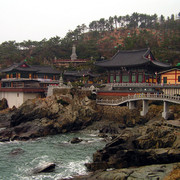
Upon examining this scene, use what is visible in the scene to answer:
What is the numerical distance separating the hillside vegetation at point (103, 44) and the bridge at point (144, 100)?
39.7m

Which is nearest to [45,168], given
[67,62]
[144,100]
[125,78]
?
[144,100]

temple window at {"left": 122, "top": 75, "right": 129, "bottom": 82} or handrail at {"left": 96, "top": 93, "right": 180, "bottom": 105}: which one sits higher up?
temple window at {"left": 122, "top": 75, "right": 129, "bottom": 82}

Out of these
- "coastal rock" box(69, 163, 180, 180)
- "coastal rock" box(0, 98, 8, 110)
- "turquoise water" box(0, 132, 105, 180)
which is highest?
"coastal rock" box(0, 98, 8, 110)

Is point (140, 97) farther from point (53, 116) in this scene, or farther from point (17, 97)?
point (17, 97)

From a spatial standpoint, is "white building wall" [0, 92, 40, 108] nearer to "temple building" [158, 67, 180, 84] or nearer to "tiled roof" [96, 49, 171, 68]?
"tiled roof" [96, 49, 171, 68]

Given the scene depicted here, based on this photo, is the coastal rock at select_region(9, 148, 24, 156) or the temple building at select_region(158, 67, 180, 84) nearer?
the coastal rock at select_region(9, 148, 24, 156)

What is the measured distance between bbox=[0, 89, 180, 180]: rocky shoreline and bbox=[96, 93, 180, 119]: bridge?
1235mm

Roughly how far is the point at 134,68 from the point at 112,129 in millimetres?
22255

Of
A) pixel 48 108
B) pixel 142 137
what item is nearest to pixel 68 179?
pixel 142 137

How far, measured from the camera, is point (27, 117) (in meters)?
46.2

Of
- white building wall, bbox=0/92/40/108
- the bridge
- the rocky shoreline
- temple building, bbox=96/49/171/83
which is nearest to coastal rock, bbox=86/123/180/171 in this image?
the rocky shoreline

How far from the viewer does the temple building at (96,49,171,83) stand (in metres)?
58.0

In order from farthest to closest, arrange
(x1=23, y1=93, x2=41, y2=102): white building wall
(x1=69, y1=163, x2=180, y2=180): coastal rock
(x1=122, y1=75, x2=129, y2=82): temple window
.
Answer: (x1=122, y1=75, x2=129, y2=82): temple window < (x1=23, y1=93, x2=41, y2=102): white building wall < (x1=69, y1=163, x2=180, y2=180): coastal rock

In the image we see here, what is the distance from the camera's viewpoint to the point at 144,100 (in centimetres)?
4494
